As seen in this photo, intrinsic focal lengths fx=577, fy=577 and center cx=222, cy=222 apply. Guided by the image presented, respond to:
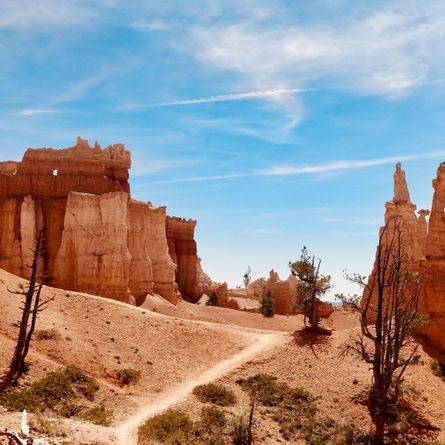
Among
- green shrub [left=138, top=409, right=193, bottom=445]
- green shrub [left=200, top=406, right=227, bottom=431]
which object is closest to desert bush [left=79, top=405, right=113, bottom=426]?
green shrub [left=138, top=409, right=193, bottom=445]

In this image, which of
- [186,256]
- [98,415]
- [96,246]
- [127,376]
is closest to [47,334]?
[127,376]

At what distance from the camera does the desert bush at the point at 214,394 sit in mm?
29156

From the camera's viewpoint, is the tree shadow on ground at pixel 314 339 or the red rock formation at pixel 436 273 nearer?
the tree shadow on ground at pixel 314 339

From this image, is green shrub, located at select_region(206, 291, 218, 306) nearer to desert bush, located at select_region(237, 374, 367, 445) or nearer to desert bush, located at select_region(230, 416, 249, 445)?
desert bush, located at select_region(237, 374, 367, 445)

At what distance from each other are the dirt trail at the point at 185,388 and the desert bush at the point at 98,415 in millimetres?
691

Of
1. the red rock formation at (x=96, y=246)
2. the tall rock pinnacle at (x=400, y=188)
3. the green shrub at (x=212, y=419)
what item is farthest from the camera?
the tall rock pinnacle at (x=400, y=188)

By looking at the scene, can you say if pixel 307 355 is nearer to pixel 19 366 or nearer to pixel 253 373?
pixel 253 373

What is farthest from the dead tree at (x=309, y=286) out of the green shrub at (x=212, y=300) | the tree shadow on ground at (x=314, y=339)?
the green shrub at (x=212, y=300)

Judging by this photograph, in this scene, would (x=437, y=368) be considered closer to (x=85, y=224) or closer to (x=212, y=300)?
(x=85, y=224)

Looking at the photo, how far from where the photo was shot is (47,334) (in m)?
32.6

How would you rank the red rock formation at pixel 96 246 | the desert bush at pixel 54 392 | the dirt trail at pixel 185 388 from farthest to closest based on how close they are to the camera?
the red rock formation at pixel 96 246
the desert bush at pixel 54 392
the dirt trail at pixel 185 388

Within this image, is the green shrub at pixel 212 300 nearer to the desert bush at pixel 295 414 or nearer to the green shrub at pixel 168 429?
the desert bush at pixel 295 414

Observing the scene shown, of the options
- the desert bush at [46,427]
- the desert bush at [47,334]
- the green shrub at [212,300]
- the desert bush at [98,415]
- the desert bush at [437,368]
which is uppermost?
the green shrub at [212,300]

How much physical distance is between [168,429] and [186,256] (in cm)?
5766
